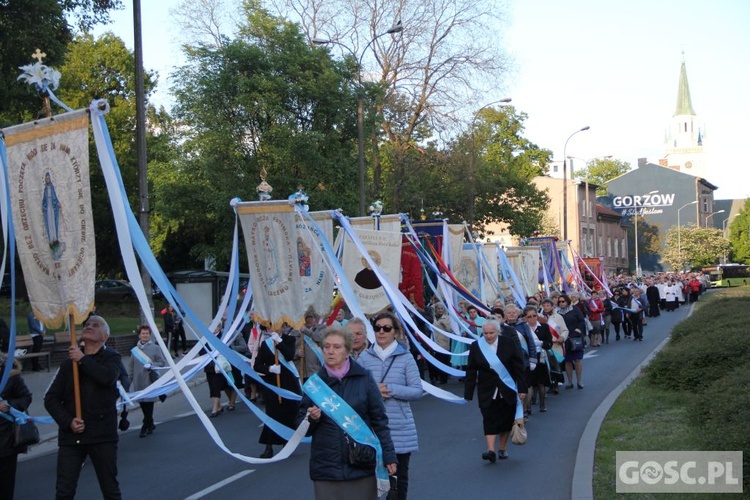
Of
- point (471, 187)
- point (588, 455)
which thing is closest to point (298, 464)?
point (588, 455)

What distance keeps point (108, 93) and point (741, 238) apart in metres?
75.9

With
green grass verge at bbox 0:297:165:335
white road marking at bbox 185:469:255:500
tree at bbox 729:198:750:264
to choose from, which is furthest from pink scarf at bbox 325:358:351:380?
tree at bbox 729:198:750:264

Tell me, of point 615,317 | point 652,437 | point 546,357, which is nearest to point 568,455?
point 652,437

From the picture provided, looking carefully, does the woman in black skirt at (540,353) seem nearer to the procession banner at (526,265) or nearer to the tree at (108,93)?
the procession banner at (526,265)

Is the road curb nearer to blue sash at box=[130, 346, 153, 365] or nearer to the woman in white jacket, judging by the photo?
the woman in white jacket

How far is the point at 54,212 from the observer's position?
26.0ft

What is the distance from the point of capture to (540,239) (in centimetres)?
3659

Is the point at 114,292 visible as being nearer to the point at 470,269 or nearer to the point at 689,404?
the point at 470,269

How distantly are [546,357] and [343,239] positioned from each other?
461 centimetres

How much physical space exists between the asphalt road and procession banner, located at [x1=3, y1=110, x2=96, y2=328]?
247 cm

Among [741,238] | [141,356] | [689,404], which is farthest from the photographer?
[741,238]


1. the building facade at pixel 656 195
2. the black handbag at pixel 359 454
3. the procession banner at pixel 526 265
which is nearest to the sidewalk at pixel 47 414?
the black handbag at pixel 359 454

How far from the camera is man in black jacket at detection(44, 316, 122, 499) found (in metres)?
7.00

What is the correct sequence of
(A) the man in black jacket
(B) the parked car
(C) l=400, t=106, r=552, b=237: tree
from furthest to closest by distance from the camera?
1. (B) the parked car
2. (C) l=400, t=106, r=552, b=237: tree
3. (A) the man in black jacket
